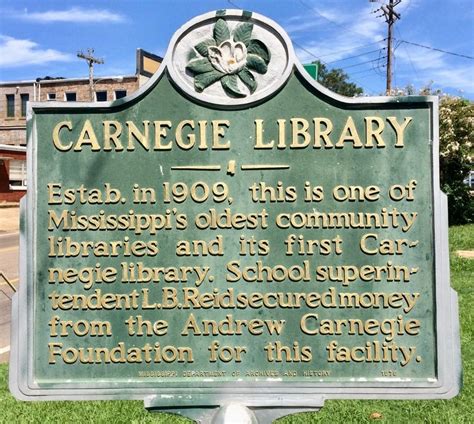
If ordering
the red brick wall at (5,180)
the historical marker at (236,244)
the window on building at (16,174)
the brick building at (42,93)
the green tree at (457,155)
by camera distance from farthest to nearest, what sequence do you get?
the brick building at (42,93)
the window on building at (16,174)
the red brick wall at (5,180)
the green tree at (457,155)
the historical marker at (236,244)

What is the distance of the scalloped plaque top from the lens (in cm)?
252

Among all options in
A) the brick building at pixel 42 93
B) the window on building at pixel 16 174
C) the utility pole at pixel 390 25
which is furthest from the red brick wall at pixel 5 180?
the utility pole at pixel 390 25

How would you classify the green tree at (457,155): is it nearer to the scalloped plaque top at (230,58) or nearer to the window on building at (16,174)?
the scalloped plaque top at (230,58)

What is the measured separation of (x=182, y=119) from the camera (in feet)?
8.50

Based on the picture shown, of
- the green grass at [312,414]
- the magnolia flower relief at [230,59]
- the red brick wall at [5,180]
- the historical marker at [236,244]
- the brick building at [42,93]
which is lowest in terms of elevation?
the green grass at [312,414]

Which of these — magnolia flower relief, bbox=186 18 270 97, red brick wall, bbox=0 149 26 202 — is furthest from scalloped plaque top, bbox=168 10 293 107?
red brick wall, bbox=0 149 26 202

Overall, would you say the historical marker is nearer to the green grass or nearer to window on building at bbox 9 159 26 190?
the green grass

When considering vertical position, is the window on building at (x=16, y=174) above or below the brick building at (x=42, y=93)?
below

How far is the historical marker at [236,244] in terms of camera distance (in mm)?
2510

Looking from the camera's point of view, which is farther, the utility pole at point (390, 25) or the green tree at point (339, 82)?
the green tree at point (339, 82)

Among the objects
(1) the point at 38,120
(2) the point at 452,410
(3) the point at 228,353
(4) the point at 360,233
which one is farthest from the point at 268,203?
(2) the point at 452,410

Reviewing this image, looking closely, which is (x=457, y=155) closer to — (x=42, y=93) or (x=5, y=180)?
(x=5, y=180)

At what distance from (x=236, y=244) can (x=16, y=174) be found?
26371 millimetres

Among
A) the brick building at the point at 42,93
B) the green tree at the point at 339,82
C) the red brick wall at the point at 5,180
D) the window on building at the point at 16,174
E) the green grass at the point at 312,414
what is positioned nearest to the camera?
the green grass at the point at 312,414
